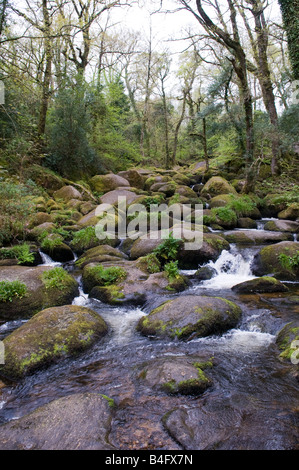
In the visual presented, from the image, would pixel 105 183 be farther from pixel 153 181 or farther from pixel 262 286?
pixel 262 286

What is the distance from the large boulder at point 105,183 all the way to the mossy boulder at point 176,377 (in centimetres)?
1349

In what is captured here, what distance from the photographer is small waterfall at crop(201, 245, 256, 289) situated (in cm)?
715

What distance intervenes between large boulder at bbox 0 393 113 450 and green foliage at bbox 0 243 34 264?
Result: 5.12 meters

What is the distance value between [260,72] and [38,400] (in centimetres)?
1708

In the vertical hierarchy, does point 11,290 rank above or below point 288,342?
above

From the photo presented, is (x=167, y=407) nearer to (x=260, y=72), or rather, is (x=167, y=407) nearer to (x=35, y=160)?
(x=35, y=160)

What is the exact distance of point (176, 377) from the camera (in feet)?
10.3

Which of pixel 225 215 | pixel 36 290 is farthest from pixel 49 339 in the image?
pixel 225 215

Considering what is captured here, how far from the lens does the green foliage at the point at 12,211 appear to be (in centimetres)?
771

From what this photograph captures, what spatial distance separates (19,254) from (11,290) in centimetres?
232
